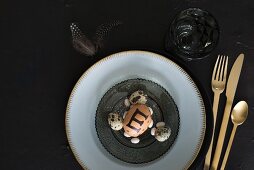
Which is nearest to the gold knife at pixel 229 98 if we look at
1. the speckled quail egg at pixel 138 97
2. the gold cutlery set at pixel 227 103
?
the gold cutlery set at pixel 227 103

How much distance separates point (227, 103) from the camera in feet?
2.58

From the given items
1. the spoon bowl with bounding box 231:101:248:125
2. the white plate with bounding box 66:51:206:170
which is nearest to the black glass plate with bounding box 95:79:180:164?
the white plate with bounding box 66:51:206:170

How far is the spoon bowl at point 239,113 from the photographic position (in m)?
0.78

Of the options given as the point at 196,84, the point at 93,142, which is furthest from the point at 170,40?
the point at 93,142

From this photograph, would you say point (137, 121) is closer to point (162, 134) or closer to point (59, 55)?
point (162, 134)

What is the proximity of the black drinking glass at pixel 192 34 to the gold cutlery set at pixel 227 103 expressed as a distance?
0.13 ft

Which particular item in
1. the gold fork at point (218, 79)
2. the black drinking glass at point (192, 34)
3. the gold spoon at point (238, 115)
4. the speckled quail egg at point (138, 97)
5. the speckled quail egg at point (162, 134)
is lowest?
the speckled quail egg at point (162, 134)

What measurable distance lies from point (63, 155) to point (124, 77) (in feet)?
0.63

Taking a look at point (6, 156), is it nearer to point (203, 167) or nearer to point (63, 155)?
point (63, 155)

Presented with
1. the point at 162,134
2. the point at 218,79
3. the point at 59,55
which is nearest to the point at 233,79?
the point at 218,79

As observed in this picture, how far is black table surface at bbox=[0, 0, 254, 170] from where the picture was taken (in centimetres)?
80

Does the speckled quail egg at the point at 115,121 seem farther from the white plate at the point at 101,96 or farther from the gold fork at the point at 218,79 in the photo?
the gold fork at the point at 218,79

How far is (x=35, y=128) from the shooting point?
808mm

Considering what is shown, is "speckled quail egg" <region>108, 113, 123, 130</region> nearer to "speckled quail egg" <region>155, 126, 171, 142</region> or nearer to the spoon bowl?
"speckled quail egg" <region>155, 126, 171, 142</region>
